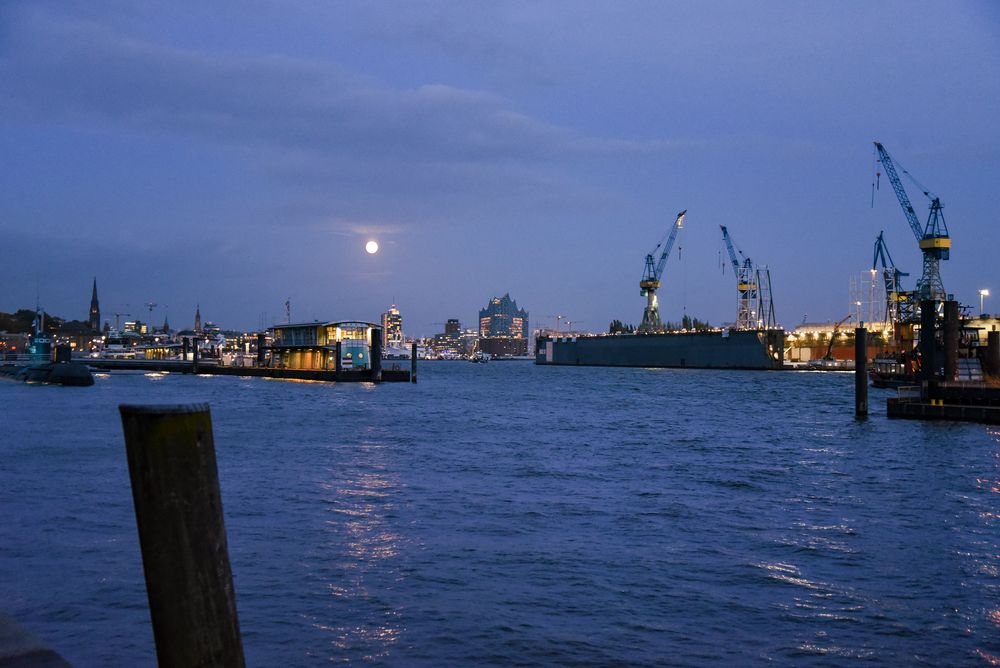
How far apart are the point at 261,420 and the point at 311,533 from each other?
97.3ft

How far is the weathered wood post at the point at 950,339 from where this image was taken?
44.9 meters

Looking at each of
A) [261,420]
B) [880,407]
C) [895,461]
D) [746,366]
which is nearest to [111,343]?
[746,366]

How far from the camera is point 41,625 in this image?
10.7 m

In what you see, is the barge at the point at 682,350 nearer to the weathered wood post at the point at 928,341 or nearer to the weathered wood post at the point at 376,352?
the weathered wood post at the point at 376,352

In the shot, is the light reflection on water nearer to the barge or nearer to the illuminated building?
the illuminated building

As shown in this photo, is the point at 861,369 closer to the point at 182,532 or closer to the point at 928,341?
the point at 928,341

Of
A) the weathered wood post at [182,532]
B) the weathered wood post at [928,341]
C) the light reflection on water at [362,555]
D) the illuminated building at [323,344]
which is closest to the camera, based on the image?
the weathered wood post at [182,532]

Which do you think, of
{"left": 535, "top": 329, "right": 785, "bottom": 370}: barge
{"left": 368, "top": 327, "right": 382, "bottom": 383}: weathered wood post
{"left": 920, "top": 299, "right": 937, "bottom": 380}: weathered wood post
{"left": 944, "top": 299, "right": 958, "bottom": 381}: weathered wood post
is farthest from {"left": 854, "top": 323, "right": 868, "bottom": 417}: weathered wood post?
{"left": 535, "top": 329, "right": 785, "bottom": 370}: barge

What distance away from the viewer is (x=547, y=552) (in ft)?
49.2

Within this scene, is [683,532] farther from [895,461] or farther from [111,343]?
[111,343]

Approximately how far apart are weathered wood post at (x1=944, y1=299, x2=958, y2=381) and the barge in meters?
101

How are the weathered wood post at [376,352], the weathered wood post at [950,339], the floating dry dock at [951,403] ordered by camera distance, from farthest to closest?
the weathered wood post at [376,352] < the weathered wood post at [950,339] < the floating dry dock at [951,403]

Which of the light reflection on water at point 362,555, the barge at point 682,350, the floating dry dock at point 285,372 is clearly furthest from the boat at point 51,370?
the barge at point 682,350

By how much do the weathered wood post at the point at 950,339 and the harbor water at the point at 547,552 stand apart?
497 inches
